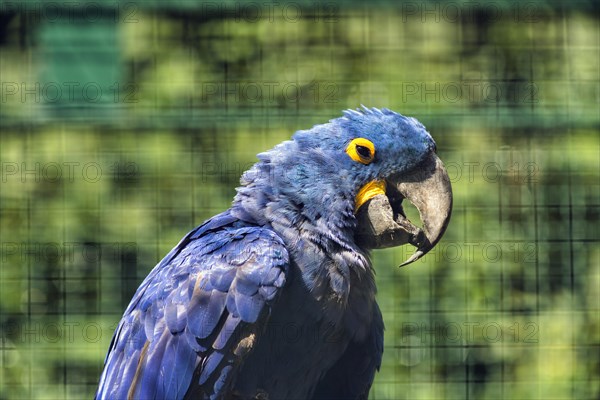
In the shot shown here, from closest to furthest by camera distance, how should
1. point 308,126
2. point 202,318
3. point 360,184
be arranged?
point 202,318 < point 360,184 < point 308,126

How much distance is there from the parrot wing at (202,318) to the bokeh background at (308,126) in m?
0.95

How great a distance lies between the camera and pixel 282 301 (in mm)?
1962

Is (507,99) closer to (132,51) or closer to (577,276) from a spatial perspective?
(577,276)

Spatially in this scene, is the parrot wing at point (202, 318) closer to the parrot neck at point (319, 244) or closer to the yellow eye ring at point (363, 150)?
the parrot neck at point (319, 244)

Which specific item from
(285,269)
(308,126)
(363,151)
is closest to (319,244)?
(285,269)

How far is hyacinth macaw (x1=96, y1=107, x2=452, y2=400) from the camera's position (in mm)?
1873

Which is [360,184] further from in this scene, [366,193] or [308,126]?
[308,126]

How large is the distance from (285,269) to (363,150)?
1.04 feet

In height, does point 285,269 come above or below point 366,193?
below

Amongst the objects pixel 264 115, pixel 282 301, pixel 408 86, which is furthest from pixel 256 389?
pixel 408 86

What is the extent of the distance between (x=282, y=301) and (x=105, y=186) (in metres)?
1.17

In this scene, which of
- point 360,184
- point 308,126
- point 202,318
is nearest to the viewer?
point 202,318

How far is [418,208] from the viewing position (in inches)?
78.7

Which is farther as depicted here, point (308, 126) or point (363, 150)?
point (308, 126)
